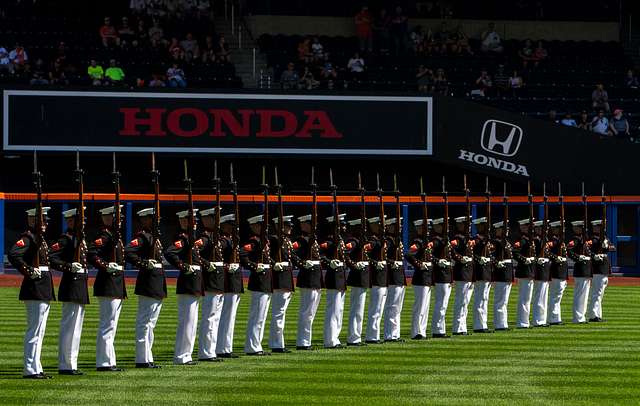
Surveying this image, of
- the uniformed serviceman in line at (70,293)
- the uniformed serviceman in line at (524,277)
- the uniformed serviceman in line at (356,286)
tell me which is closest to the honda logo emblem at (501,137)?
the uniformed serviceman in line at (524,277)

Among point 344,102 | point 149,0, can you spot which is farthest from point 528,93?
point 149,0

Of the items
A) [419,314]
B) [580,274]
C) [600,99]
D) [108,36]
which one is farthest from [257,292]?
[600,99]

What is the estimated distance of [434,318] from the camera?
2216 cm

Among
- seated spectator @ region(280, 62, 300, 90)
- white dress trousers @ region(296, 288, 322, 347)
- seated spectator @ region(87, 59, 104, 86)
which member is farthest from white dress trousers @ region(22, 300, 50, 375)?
seated spectator @ region(280, 62, 300, 90)

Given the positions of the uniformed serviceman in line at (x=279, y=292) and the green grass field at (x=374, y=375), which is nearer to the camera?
the green grass field at (x=374, y=375)

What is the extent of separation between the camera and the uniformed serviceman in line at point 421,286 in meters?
21.9

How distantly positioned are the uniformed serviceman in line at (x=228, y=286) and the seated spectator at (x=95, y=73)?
54.4ft

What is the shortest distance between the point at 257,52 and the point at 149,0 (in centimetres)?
303

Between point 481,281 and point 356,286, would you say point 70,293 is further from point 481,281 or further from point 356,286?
point 481,281

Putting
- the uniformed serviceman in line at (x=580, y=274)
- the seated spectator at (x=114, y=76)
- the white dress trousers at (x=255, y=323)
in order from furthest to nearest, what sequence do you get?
the seated spectator at (x=114, y=76), the uniformed serviceman in line at (x=580, y=274), the white dress trousers at (x=255, y=323)

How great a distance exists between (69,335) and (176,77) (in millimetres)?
19931

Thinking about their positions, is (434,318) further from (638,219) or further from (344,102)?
(638,219)

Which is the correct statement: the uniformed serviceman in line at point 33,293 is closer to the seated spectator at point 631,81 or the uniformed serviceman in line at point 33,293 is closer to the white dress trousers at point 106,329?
the white dress trousers at point 106,329

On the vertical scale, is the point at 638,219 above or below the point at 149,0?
below
